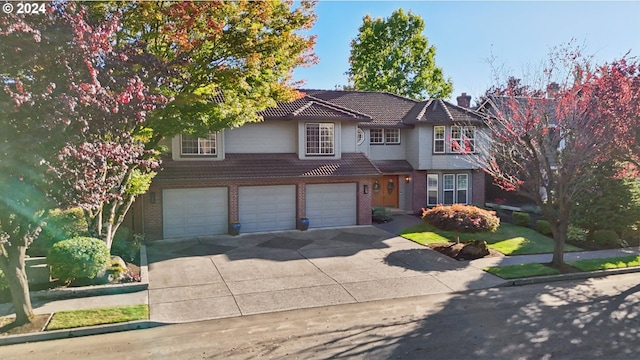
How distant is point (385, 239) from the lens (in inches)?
739

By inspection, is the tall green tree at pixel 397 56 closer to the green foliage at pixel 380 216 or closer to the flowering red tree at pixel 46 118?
the green foliage at pixel 380 216

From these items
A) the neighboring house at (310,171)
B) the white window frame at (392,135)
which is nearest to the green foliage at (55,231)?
the neighboring house at (310,171)

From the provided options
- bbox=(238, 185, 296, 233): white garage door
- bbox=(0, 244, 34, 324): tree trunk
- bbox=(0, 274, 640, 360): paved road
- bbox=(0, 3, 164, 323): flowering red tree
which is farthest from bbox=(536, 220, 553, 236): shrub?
bbox=(0, 244, 34, 324): tree trunk

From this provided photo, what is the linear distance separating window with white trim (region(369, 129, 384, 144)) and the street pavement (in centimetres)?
799

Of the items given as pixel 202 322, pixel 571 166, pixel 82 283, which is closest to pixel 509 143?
pixel 571 166

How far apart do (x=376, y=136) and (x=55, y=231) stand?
17597 millimetres

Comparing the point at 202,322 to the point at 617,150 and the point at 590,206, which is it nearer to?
the point at 617,150

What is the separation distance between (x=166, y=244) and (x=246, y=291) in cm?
735

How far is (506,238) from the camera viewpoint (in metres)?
19.2

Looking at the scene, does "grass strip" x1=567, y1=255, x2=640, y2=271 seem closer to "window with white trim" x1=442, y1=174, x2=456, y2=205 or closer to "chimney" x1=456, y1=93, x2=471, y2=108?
"window with white trim" x1=442, y1=174, x2=456, y2=205

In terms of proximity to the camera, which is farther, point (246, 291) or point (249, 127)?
point (249, 127)

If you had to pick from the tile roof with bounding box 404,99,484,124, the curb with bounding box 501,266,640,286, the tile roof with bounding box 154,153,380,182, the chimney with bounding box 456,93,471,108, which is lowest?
the curb with bounding box 501,266,640,286

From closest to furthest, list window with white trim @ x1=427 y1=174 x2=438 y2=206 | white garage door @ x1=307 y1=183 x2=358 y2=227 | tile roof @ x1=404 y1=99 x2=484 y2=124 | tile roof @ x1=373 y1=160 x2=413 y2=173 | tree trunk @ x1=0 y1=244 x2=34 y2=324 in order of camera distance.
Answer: tree trunk @ x1=0 y1=244 x2=34 y2=324 → white garage door @ x1=307 y1=183 x2=358 y2=227 → tile roof @ x1=404 y1=99 x2=484 y2=124 → tile roof @ x1=373 y1=160 x2=413 y2=173 → window with white trim @ x1=427 y1=174 x2=438 y2=206

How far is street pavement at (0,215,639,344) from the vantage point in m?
10.6
